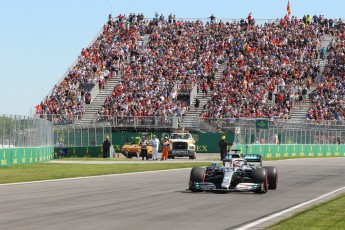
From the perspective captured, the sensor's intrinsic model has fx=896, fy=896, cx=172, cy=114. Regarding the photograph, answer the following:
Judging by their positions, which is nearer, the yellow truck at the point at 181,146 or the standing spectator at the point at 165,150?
the standing spectator at the point at 165,150

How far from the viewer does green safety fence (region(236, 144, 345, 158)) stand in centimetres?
6456

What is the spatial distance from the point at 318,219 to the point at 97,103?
64256 millimetres

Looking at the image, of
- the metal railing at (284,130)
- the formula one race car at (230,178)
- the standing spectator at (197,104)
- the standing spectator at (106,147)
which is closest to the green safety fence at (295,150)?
the metal railing at (284,130)

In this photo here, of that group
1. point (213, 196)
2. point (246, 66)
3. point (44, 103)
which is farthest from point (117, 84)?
point (213, 196)

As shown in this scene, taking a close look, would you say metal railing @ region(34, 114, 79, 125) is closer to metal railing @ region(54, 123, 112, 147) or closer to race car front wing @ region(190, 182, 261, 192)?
metal railing @ region(54, 123, 112, 147)

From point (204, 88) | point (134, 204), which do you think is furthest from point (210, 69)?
point (134, 204)

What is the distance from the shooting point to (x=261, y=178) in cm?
2444

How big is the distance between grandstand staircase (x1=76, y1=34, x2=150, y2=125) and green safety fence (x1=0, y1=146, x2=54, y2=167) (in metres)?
23.5

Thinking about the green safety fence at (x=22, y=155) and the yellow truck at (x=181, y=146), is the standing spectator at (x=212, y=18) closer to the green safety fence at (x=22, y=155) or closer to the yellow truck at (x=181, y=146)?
the yellow truck at (x=181, y=146)

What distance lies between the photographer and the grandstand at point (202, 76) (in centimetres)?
7375

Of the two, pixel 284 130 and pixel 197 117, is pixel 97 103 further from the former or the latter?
pixel 284 130

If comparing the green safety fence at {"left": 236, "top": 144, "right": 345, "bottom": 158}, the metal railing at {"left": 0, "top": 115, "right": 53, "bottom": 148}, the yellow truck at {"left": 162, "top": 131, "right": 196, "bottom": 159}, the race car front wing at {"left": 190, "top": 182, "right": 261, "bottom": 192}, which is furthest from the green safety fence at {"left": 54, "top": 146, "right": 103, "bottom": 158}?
the race car front wing at {"left": 190, "top": 182, "right": 261, "bottom": 192}

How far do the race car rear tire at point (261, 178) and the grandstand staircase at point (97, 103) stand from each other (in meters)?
51.4

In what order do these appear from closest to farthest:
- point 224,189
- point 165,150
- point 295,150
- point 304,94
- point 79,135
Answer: point 224,189 < point 165,150 < point 79,135 < point 295,150 < point 304,94
